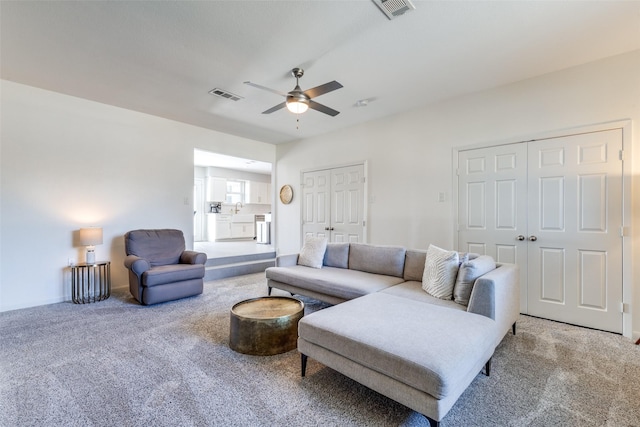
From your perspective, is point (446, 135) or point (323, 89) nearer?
point (323, 89)

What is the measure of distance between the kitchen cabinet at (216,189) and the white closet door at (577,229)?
26.9ft

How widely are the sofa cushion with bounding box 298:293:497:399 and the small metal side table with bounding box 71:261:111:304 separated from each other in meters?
3.48

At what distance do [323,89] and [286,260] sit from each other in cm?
230

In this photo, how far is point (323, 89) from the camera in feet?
9.12

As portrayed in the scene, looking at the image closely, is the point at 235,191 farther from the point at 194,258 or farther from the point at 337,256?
the point at 337,256

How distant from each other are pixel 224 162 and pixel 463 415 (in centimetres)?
807

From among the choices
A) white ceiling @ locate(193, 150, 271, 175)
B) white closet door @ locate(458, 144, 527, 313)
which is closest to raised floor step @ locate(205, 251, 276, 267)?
white ceiling @ locate(193, 150, 271, 175)

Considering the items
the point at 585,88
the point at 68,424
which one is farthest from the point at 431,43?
the point at 68,424

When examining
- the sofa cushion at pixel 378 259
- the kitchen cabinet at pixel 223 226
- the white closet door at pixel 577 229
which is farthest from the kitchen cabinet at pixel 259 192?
the white closet door at pixel 577 229

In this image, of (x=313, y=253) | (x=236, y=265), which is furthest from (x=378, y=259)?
(x=236, y=265)

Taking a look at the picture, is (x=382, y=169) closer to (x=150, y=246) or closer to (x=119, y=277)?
(x=150, y=246)

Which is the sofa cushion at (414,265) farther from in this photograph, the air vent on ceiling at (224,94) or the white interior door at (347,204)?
the air vent on ceiling at (224,94)

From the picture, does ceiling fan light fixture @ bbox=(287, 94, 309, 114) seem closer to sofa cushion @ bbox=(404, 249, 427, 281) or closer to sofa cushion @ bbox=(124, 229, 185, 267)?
sofa cushion @ bbox=(404, 249, 427, 281)

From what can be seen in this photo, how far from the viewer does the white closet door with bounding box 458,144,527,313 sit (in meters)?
3.43
